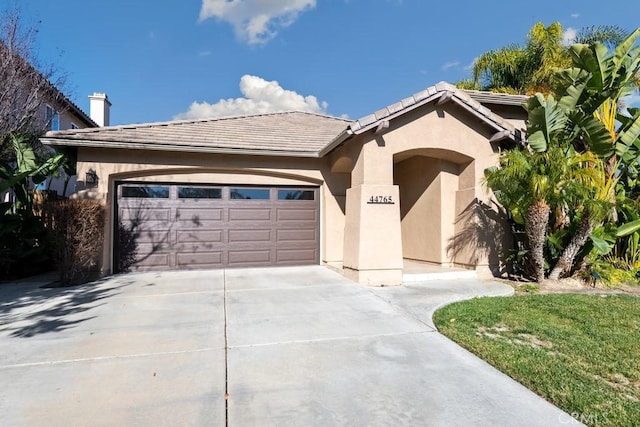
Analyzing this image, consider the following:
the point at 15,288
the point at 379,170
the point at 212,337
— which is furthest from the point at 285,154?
the point at 15,288

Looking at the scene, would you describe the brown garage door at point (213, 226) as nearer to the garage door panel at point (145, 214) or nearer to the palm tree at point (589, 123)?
the garage door panel at point (145, 214)

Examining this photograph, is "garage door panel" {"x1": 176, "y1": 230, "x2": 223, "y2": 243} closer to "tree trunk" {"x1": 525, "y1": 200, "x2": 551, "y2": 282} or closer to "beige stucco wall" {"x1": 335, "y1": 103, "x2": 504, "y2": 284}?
"beige stucco wall" {"x1": 335, "y1": 103, "x2": 504, "y2": 284}

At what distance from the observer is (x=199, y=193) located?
34.4 ft

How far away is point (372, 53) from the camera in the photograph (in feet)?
46.9

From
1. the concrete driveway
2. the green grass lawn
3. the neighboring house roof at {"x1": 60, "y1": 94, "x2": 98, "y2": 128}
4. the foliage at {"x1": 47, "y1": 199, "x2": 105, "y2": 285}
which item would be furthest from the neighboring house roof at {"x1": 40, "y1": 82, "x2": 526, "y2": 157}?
the neighboring house roof at {"x1": 60, "y1": 94, "x2": 98, "y2": 128}

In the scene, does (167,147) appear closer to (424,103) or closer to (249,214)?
(249,214)

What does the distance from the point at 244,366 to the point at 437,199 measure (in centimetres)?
797

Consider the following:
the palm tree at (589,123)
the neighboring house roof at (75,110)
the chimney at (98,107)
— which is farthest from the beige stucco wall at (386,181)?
the chimney at (98,107)

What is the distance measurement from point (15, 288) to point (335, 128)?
10.5 meters

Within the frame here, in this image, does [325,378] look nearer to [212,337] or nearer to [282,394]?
[282,394]

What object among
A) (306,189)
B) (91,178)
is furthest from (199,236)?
(306,189)

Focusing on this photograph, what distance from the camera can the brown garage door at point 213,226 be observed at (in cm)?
1001

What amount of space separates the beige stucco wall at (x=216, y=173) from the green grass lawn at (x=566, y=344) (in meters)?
5.27

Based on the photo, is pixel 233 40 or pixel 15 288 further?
pixel 233 40
